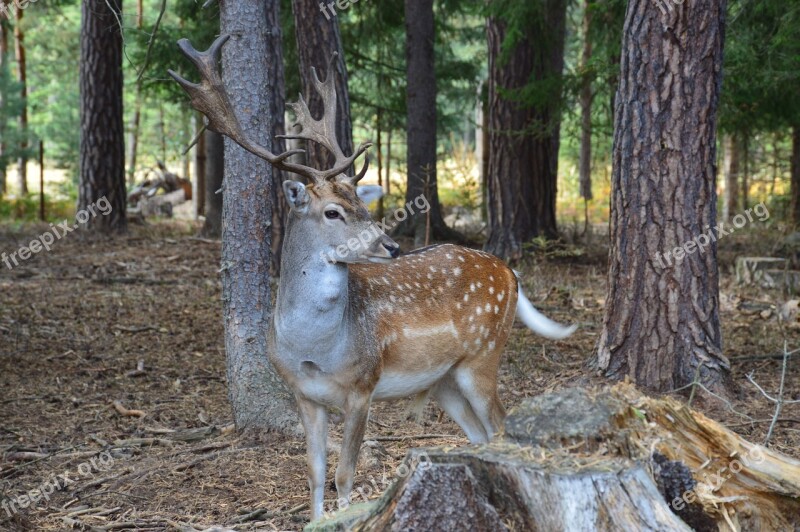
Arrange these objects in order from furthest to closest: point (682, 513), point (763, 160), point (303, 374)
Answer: point (763, 160) < point (303, 374) < point (682, 513)

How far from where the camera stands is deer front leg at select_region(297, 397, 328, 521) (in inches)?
187

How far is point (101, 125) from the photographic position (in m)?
14.9

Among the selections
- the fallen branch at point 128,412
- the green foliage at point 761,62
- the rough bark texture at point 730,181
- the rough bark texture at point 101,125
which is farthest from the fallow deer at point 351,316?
the rough bark texture at point 730,181

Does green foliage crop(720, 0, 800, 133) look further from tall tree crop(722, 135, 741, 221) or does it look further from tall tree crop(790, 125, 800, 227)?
tall tree crop(722, 135, 741, 221)

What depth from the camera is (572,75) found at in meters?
10.9

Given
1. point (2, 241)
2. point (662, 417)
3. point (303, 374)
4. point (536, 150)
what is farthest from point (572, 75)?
point (2, 241)

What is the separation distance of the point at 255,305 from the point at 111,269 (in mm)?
6597

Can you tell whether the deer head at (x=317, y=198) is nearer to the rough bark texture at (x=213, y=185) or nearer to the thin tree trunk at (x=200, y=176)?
the rough bark texture at (x=213, y=185)

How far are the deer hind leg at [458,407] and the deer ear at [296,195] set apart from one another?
1526mm

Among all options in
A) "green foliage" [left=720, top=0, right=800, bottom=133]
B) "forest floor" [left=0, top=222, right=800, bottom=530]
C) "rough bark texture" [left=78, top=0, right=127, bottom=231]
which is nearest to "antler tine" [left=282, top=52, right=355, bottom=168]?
"forest floor" [left=0, top=222, right=800, bottom=530]

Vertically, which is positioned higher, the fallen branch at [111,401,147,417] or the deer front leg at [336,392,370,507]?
the deer front leg at [336,392,370,507]

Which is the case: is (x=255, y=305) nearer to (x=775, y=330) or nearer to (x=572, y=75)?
(x=775, y=330)

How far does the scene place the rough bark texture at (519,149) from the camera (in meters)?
11.9

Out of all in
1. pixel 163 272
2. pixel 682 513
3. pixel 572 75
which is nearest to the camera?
pixel 682 513
